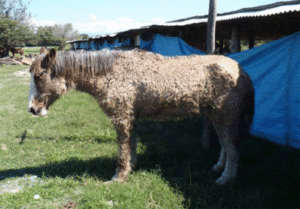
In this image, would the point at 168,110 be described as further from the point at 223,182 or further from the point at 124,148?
the point at 223,182

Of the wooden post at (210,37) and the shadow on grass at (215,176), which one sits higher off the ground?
the wooden post at (210,37)

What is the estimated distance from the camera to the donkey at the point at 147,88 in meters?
3.42

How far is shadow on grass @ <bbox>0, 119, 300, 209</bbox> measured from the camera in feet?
10.5

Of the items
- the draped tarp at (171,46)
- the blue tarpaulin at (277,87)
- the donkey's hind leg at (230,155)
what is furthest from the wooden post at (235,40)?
the donkey's hind leg at (230,155)

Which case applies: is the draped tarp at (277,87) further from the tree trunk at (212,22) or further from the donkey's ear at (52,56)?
the donkey's ear at (52,56)

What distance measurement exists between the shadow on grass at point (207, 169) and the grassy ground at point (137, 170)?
0.04 ft

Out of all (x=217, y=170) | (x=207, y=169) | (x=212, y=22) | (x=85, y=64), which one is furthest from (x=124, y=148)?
(x=212, y=22)

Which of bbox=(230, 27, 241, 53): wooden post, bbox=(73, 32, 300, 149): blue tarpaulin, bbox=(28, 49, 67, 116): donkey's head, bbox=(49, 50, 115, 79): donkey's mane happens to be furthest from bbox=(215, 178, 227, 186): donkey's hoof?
bbox=(230, 27, 241, 53): wooden post

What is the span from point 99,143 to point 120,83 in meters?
2.22

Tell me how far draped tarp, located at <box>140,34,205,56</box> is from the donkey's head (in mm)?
4206

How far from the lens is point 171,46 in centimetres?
723

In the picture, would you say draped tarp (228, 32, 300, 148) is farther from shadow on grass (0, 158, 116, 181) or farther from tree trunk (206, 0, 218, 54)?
shadow on grass (0, 158, 116, 181)

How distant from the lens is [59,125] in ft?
20.4

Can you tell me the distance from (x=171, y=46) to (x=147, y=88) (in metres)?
4.19
